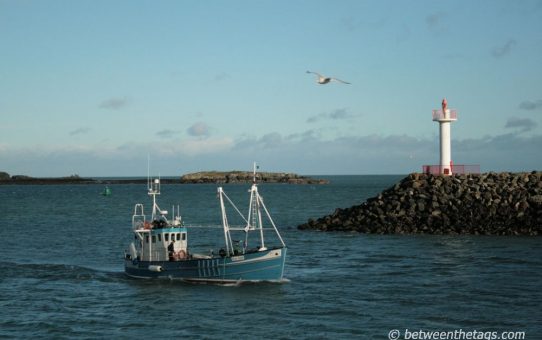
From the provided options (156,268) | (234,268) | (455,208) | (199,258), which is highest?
(455,208)

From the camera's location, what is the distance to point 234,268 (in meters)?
33.3

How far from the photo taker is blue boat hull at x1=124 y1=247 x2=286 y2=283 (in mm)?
32969

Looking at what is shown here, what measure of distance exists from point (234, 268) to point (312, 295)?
13.7 ft

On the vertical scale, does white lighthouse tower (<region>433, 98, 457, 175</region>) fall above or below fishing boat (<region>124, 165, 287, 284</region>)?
above

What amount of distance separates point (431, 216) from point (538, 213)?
731 centimetres

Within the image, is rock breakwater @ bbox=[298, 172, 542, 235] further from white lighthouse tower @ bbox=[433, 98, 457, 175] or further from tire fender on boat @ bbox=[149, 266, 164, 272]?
tire fender on boat @ bbox=[149, 266, 164, 272]

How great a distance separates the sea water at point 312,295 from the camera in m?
25.7

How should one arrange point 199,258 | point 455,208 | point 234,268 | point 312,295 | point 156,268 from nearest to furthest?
point 312,295 → point 234,268 → point 199,258 → point 156,268 → point 455,208

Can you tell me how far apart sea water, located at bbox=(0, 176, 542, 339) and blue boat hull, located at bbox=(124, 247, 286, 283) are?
0.60 m

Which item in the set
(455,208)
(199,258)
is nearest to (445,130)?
(455,208)

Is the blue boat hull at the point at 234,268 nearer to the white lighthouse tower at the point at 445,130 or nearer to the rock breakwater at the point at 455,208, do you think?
the rock breakwater at the point at 455,208

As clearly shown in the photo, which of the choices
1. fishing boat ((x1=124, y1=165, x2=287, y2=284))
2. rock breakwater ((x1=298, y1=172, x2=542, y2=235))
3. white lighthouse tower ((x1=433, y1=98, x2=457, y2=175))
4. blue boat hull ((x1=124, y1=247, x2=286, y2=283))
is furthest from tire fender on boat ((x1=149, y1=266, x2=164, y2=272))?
white lighthouse tower ((x1=433, y1=98, x2=457, y2=175))

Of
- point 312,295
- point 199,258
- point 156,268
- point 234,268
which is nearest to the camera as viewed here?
point 312,295

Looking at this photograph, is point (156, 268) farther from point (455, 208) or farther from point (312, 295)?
point (455, 208)
